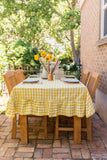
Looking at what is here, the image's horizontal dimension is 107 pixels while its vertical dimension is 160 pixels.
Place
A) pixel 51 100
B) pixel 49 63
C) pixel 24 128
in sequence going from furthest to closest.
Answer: pixel 49 63 → pixel 24 128 → pixel 51 100

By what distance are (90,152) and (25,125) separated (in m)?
0.96

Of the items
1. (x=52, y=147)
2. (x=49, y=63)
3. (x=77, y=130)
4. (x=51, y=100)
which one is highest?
(x=49, y=63)

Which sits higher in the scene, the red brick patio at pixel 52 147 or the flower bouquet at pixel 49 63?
the flower bouquet at pixel 49 63

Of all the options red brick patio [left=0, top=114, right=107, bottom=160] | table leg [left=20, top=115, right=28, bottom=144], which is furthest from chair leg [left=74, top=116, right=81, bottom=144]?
table leg [left=20, top=115, right=28, bottom=144]

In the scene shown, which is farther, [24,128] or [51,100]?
[24,128]

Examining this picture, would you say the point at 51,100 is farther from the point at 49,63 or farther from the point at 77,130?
the point at 49,63

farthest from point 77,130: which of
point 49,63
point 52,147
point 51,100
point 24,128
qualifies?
point 49,63

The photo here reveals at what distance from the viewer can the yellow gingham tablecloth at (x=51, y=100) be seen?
7.67 feet

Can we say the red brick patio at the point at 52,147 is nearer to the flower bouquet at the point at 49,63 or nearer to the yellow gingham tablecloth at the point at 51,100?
the yellow gingham tablecloth at the point at 51,100

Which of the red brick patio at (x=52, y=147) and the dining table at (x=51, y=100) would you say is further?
the dining table at (x=51, y=100)

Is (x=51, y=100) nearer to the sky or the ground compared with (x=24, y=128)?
nearer to the sky

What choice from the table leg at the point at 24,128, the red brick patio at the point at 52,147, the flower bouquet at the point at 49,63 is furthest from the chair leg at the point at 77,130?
the flower bouquet at the point at 49,63

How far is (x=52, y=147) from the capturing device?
2.42 metres

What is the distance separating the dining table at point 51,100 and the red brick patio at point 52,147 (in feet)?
1.52
